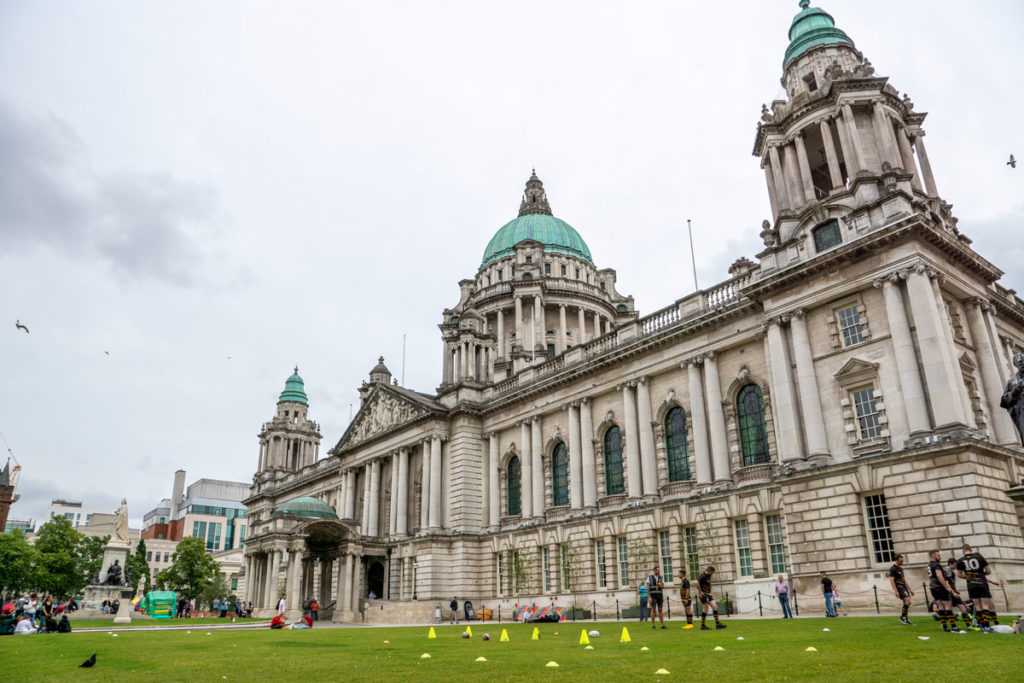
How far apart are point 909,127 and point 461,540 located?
115 ft

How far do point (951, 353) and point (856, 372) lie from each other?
3.35 meters

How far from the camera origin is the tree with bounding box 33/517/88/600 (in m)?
73.1

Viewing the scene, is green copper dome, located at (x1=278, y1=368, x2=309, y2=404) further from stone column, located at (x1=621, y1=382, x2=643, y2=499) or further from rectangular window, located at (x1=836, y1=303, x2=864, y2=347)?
rectangular window, located at (x1=836, y1=303, x2=864, y2=347)

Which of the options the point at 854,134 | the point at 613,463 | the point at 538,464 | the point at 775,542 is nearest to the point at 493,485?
the point at 538,464

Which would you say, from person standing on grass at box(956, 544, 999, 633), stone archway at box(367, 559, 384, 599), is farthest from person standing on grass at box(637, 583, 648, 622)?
stone archway at box(367, 559, 384, 599)

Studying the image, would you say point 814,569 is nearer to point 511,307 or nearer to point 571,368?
point 571,368

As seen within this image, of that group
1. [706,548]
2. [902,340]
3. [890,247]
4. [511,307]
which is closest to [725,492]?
[706,548]

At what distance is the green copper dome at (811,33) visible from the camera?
3750 centimetres

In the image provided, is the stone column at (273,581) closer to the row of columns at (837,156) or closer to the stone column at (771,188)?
the stone column at (771,188)

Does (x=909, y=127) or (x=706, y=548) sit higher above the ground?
(x=909, y=127)

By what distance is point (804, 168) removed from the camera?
3522cm

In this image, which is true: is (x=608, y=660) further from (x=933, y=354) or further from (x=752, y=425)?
(x=752, y=425)

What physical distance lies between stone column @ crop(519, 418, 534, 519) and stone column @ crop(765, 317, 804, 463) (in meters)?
17.6

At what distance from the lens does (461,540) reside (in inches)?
1836
